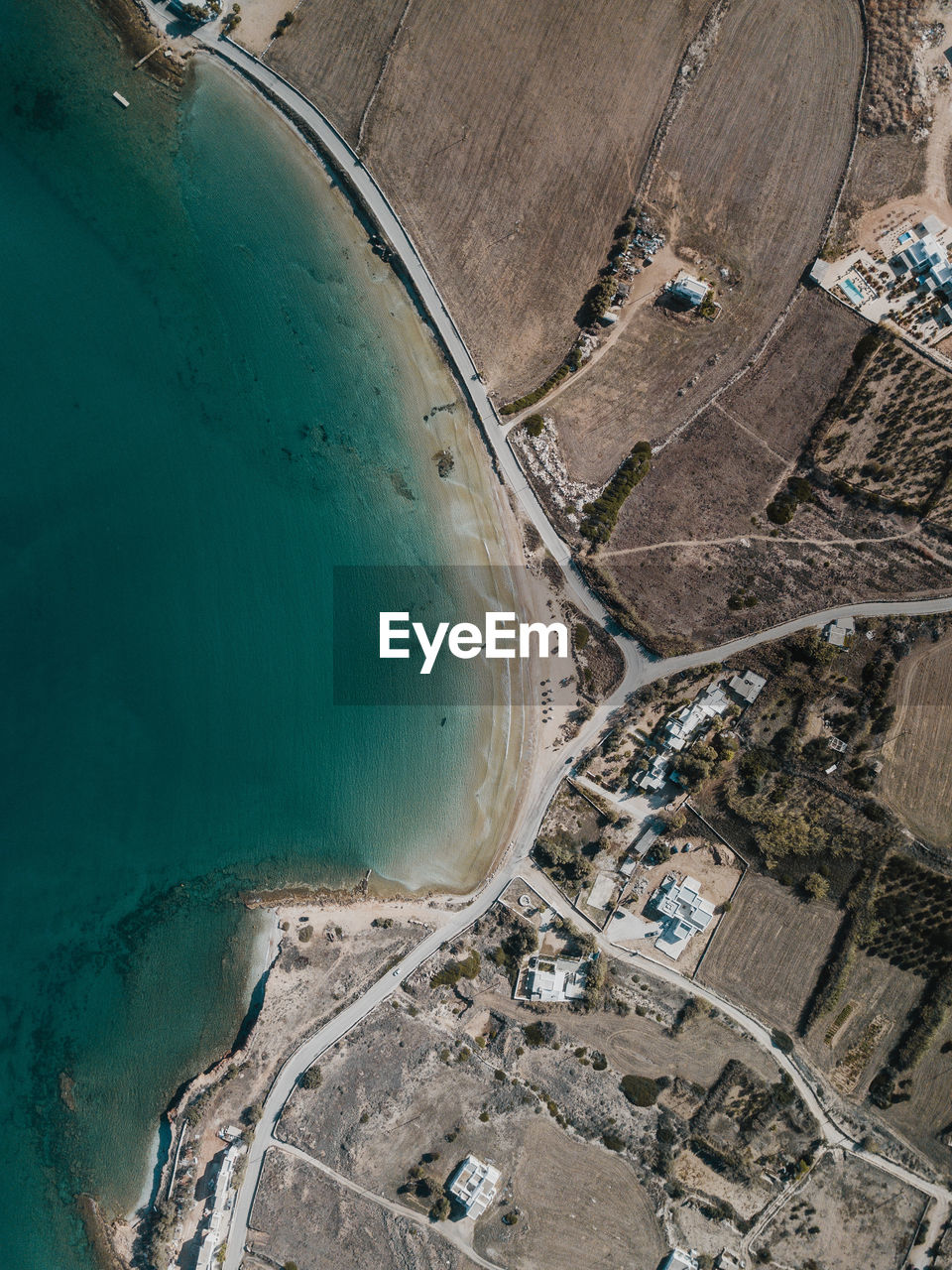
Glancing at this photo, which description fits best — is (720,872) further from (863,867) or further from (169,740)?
(169,740)

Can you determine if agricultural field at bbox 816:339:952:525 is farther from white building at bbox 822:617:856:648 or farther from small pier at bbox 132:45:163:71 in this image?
small pier at bbox 132:45:163:71

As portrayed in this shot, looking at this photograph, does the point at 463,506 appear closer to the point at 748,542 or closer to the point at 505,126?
the point at 748,542

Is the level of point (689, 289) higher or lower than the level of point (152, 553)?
higher

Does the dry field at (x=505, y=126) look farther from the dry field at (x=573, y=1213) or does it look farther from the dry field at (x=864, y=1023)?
the dry field at (x=573, y=1213)

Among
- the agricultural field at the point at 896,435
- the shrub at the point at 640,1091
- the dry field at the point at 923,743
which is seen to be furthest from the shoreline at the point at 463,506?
the dry field at the point at 923,743

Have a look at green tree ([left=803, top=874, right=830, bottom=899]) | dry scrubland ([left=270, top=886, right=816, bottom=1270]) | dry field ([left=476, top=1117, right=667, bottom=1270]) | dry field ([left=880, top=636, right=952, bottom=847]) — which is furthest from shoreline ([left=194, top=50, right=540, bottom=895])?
dry field ([left=880, top=636, right=952, bottom=847])

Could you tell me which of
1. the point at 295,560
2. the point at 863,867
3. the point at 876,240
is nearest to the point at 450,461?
the point at 295,560

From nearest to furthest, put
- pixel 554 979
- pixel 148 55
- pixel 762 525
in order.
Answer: pixel 554 979
pixel 148 55
pixel 762 525

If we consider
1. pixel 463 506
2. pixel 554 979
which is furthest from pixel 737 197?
pixel 554 979
